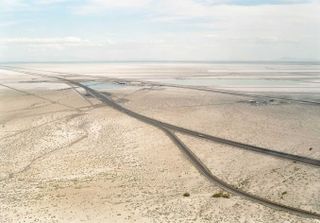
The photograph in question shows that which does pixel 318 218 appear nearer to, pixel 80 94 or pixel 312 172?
pixel 312 172

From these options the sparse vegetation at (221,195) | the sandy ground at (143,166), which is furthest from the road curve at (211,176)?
the sparse vegetation at (221,195)

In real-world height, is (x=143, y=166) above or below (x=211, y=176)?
Answer: above

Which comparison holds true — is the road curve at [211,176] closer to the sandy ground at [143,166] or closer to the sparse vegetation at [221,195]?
the sandy ground at [143,166]

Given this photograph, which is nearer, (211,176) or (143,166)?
(211,176)

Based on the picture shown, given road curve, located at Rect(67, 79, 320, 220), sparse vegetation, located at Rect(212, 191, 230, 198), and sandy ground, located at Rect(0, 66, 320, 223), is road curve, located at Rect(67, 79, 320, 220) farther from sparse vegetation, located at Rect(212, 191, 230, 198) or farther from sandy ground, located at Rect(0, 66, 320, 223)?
sparse vegetation, located at Rect(212, 191, 230, 198)

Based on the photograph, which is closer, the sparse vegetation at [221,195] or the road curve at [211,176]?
the road curve at [211,176]

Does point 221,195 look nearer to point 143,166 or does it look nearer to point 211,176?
point 211,176

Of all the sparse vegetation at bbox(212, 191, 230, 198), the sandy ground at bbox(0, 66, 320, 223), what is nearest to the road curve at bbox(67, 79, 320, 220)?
the sandy ground at bbox(0, 66, 320, 223)

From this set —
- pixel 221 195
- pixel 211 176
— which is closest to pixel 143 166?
pixel 211 176

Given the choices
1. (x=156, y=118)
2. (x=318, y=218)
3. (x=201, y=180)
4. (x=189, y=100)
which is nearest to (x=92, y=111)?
(x=156, y=118)
